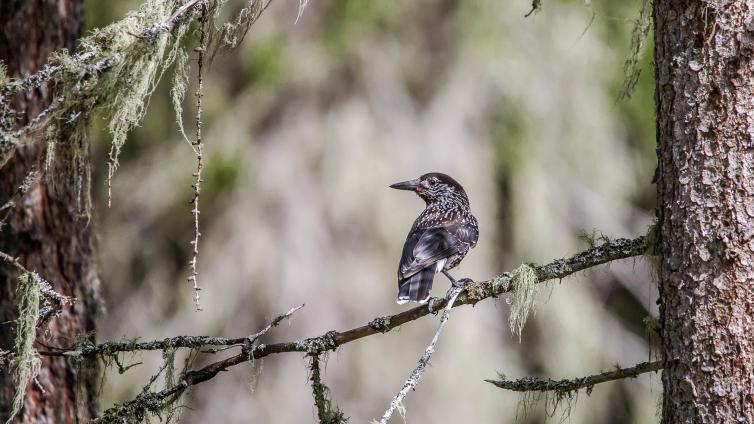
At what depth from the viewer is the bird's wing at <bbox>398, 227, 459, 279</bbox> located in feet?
15.1

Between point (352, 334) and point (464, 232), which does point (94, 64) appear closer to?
point (352, 334)

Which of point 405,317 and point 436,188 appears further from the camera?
point 436,188

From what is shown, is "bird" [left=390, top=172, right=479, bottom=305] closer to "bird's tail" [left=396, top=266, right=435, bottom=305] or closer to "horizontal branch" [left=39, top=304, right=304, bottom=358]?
"bird's tail" [left=396, top=266, right=435, bottom=305]

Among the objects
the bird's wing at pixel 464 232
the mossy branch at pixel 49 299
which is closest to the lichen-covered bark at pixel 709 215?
the mossy branch at pixel 49 299

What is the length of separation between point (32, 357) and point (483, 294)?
5.18 feet

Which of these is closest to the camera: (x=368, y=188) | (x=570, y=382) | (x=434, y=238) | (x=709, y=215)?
(x=709, y=215)

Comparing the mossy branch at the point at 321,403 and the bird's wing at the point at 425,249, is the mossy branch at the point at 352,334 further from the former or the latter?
the bird's wing at the point at 425,249

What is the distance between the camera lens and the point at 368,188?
7840 mm

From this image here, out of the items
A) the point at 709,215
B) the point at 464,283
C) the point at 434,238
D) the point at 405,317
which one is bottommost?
the point at 405,317

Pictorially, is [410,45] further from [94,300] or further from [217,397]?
A: [94,300]

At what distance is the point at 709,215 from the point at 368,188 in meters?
5.11

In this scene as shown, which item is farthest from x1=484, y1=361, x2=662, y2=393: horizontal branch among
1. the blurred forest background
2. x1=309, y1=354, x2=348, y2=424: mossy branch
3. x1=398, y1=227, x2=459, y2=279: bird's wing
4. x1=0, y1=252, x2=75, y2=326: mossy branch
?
the blurred forest background

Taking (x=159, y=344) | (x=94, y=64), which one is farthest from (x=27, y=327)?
(x=94, y=64)

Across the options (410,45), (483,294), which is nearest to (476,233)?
(483,294)
